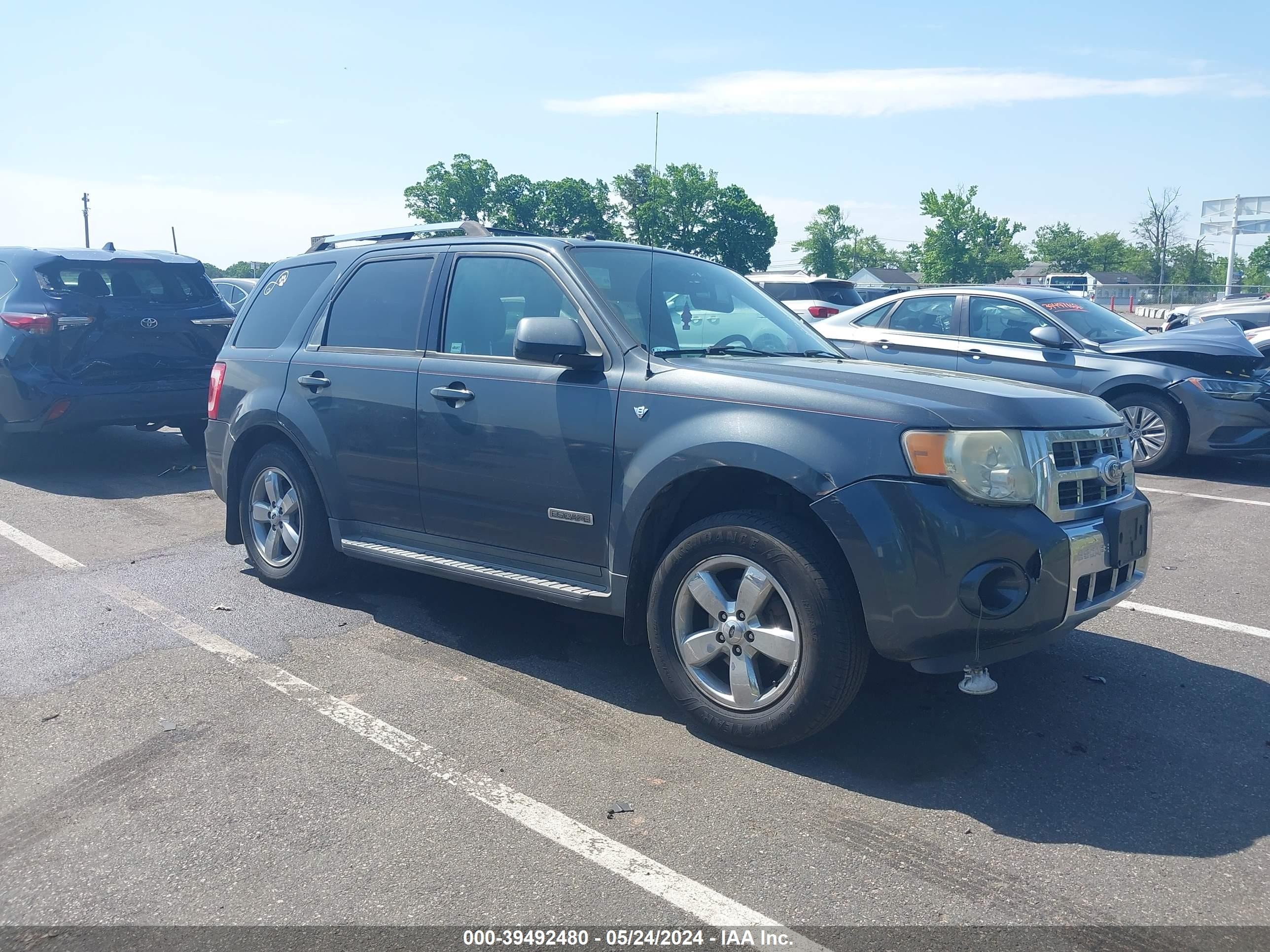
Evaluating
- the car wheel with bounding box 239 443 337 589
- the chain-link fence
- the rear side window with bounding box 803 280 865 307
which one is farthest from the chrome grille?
the chain-link fence

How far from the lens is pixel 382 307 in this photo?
5309 millimetres

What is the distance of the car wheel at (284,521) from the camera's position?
5531mm

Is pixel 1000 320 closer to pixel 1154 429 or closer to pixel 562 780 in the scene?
pixel 1154 429

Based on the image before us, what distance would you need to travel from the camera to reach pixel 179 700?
4262 millimetres

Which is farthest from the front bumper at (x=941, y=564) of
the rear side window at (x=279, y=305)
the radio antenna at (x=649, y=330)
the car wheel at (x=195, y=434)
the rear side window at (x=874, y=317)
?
the car wheel at (x=195, y=434)

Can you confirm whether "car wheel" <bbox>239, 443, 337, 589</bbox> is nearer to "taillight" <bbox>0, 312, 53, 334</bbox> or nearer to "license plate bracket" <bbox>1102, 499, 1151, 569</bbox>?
"license plate bracket" <bbox>1102, 499, 1151, 569</bbox>

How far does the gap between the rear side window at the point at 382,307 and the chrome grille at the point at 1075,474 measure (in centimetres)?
293

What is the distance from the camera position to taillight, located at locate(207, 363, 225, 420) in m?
6.07

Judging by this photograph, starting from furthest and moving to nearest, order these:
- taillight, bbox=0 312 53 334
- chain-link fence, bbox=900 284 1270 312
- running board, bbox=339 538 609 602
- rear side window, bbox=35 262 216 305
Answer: chain-link fence, bbox=900 284 1270 312 < rear side window, bbox=35 262 216 305 < taillight, bbox=0 312 53 334 < running board, bbox=339 538 609 602

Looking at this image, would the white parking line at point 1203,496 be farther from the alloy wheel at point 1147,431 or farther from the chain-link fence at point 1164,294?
the chain-link fence at point 1164,294

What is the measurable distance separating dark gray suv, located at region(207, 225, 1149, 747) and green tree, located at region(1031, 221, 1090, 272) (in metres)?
115

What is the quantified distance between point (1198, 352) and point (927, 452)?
7.49 m

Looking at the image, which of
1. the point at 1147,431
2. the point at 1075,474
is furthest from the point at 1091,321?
the point at 1075,474

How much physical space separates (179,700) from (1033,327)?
8.13 m
